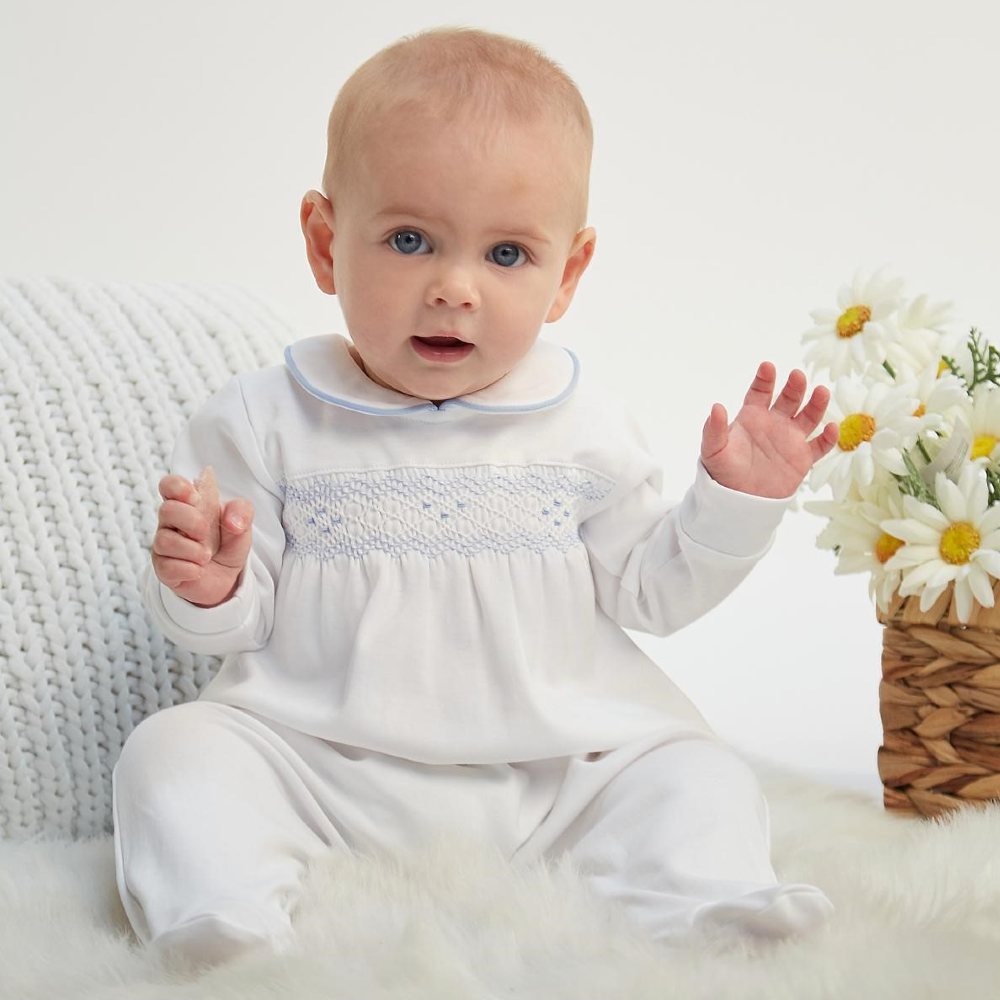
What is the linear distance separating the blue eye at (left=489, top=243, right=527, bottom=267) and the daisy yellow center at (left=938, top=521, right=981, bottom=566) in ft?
1.43

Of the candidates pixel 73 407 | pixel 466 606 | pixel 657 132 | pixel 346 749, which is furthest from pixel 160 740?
pixel 657 132

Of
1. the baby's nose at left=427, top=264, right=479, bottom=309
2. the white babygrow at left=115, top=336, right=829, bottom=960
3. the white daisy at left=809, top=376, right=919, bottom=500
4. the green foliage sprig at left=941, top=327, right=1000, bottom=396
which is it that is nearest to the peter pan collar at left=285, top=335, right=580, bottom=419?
the white babygrow at left=115, top=336, right=829, bottom=960

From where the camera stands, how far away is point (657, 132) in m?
2.65

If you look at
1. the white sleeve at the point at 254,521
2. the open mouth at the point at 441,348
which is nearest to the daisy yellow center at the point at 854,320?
the open mouth at the point at 441,348

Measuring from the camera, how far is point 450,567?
4.25ft

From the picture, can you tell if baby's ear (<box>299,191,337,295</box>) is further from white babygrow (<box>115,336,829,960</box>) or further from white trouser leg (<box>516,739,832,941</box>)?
white trouser leg (<box>516,739,832,941</box>)

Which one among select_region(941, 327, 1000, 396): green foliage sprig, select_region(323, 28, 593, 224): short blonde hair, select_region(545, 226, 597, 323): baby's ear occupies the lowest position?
select_region(941, 327, 1000, 396): green foliage sprig

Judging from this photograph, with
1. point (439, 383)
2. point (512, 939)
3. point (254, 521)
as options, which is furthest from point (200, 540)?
point (512, 939)

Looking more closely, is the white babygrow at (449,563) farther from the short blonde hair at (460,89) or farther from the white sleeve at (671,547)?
the short blonde hair at (460,89)

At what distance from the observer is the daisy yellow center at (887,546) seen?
1.39 metres

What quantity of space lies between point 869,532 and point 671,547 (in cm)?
20

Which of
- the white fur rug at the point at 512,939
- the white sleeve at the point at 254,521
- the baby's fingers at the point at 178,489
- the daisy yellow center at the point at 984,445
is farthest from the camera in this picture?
the daisy yellow center at the point at 984,445

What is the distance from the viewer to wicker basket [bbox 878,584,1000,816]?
4.48 ft

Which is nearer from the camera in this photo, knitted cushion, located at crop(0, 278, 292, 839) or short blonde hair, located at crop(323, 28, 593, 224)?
short blonde hair, located at crop(323, 28, 593, 224)
